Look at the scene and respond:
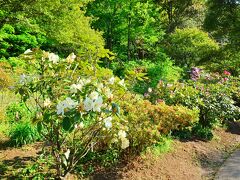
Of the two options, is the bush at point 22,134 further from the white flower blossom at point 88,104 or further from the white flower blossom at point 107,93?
the white flower blossom at point 88,104

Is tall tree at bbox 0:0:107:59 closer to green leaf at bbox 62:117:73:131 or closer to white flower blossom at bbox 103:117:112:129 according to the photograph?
white flower blossom at bbox 103:117:112:129

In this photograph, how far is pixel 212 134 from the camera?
953 cm

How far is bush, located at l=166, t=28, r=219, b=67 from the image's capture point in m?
19.1

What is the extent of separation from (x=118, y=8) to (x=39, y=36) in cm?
506

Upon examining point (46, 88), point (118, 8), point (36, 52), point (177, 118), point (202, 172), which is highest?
point (118, 8)

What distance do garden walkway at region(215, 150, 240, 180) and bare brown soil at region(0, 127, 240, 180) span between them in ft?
0.45

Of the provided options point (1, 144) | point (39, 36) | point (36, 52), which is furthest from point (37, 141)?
point (39, 36)

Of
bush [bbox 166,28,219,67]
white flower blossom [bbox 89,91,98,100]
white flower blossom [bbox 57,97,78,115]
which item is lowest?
white flower blossom [bbox 57,97,78,115]

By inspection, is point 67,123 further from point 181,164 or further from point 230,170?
point 230,170

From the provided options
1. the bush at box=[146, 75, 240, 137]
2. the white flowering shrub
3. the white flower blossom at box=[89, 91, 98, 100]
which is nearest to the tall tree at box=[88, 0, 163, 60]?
the bush at box=[146, 75, 240, 137]

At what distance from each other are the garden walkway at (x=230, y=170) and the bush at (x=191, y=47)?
11.2 m

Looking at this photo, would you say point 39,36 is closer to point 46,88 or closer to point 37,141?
point 37,141

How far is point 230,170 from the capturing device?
720 centimetres

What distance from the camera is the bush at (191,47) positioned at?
752 inches
